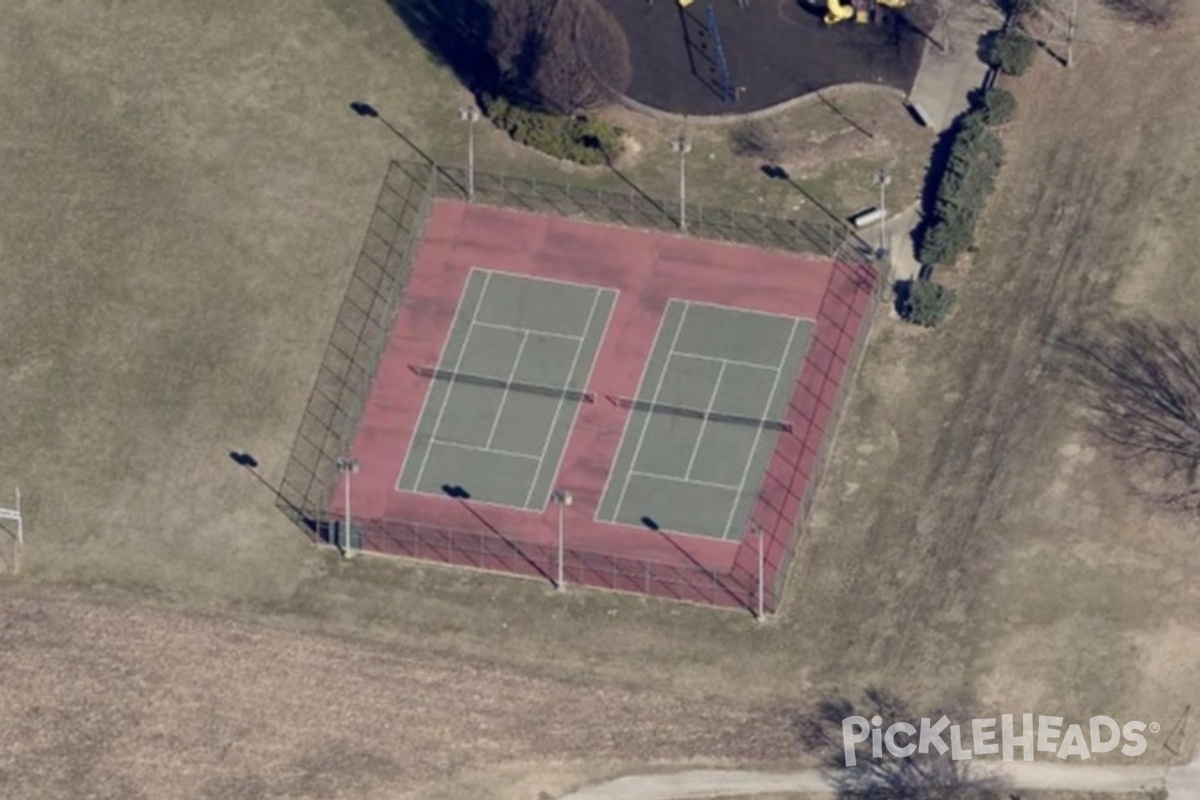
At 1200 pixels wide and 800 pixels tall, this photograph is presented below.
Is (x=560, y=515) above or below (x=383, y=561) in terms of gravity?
above

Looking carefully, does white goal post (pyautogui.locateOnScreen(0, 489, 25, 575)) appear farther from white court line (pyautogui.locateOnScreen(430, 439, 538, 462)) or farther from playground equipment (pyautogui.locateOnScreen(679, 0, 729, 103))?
playground equipment (pyautogui.locateOnScreen(679, 0, 729, 103))

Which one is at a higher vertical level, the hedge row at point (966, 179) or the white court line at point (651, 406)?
the hedge row at point (966, 179)

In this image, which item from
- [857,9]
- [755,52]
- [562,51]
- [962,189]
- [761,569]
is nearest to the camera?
[761,569]

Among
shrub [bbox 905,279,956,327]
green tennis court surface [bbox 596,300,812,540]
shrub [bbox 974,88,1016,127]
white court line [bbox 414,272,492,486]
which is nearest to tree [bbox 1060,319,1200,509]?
shrub [bbox 905,279,956,327]

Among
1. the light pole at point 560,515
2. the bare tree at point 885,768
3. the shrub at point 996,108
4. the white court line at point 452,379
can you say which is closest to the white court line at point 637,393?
the light pole at point 560,515

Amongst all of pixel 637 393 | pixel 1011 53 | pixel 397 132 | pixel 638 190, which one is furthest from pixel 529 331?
pixel 1011 53

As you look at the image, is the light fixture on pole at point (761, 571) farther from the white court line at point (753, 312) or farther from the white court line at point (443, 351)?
the white court line at point (443, 351)

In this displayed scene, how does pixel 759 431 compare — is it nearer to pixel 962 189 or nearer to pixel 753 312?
pixel 753 312
